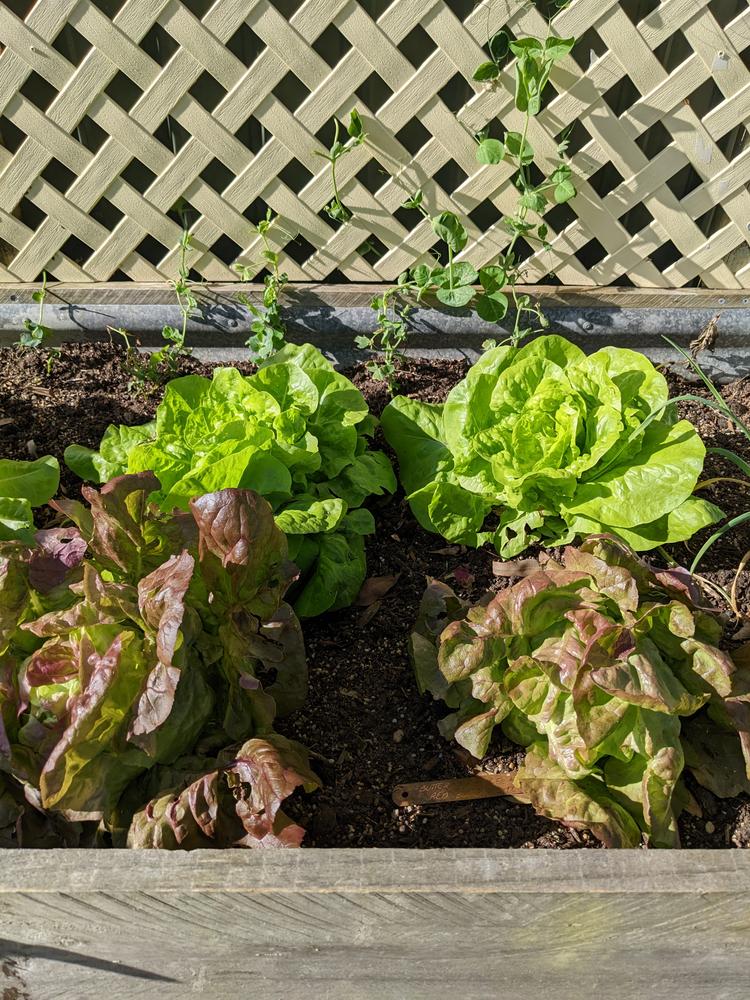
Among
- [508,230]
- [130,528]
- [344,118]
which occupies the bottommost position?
[130,528]

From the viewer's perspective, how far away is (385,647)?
2240 millimetres

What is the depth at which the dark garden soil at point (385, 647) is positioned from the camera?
6.29 ft

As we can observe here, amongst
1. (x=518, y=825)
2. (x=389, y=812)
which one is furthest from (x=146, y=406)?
(x=518, y=825)

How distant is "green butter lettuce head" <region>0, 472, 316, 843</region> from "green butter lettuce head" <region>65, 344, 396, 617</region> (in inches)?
10.5

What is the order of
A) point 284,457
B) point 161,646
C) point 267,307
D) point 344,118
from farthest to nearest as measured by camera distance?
1. point 267,307
2. point 344,118
3. point 284,457
4. point 161,646

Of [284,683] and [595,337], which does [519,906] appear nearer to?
[284,683]

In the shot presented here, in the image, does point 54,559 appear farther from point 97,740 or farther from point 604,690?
point 604,690

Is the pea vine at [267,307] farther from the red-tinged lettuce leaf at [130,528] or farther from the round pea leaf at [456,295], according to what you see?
the red-tinged lettuce leaf at [130,528]

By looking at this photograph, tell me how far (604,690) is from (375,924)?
0.63 m

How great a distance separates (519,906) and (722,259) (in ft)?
7.81

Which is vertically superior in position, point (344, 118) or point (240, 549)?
point (344, 118)

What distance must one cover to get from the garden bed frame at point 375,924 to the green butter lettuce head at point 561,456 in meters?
0.88

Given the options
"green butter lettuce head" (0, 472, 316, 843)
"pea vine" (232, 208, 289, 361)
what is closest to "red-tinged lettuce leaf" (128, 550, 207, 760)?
"green butter lettuce head" (0, 472, 316, 843)

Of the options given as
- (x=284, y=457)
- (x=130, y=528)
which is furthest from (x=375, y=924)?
(x=284, y=457)
